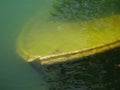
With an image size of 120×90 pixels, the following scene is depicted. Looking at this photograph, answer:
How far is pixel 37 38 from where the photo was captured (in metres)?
8.53

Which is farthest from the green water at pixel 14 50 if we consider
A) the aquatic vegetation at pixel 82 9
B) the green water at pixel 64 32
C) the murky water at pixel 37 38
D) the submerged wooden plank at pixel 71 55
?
the aquatic vegetation at pixel 82 9

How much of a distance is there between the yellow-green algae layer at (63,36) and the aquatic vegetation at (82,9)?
26 centimetres

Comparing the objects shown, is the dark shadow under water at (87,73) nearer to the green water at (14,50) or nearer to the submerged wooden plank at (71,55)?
the submerged wooden plank at (71,55)

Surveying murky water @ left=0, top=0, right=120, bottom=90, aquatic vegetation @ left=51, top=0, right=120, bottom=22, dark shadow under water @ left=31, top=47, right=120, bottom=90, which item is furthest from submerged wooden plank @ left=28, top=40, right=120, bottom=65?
aquatic vegetation @ left=51, top=0, right=120, bottom=22

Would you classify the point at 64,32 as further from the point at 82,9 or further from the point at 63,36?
the point at 82,9

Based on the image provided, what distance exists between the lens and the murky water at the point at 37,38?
24.6 feet

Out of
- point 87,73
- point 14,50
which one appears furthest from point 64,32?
point 87,73

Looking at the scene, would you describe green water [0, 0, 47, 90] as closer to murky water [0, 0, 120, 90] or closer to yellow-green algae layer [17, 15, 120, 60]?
murky water [0, 0, 120, 90]

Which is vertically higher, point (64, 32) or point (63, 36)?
point (64, 32)

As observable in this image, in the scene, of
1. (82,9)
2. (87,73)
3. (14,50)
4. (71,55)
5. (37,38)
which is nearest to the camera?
(87,73)

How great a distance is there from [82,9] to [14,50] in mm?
2544

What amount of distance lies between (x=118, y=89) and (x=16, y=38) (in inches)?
140

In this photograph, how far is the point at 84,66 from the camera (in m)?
7.28

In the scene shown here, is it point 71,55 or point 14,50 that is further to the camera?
point 14,50
